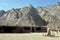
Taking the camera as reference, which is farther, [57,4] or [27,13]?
[57,4]

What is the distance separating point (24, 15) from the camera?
9969 centimetres

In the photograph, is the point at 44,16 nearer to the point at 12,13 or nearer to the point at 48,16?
the point at 48,16

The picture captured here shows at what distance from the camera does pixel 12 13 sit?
110250 mm

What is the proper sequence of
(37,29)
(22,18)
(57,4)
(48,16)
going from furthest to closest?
(57,4) < (48,16) < (22,18) < (37,29)

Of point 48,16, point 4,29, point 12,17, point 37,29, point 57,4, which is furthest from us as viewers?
point 57,4

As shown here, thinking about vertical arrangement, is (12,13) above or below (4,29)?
above

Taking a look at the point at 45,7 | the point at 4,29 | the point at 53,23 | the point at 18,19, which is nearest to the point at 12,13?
the point at 18,19

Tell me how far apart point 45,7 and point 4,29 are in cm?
11632

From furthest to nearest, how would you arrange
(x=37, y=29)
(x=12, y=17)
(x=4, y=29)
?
1. (x=12, y=17)
2. (x=37, y=29)
3. (x=4, y=29)

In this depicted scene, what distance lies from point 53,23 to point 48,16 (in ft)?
37.3

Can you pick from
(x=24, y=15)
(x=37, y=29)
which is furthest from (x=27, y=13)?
(x=37, y=29)

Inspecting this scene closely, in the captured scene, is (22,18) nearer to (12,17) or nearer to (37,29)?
(12,17)

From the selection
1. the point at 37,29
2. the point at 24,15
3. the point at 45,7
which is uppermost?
the point at 45,7

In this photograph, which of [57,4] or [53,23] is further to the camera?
[57,4]
